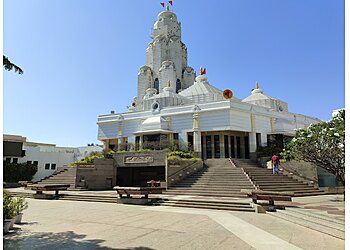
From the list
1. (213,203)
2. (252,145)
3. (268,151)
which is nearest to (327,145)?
(213,203)

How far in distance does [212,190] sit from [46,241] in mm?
10969

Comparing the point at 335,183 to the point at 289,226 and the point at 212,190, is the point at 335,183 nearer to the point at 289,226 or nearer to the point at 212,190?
the point at 212,190

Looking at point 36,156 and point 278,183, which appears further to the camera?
point 36,156

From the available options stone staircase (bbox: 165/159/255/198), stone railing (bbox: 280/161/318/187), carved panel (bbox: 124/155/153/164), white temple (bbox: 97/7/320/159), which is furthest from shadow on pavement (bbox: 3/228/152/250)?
white temple (bbox: 97/7/320/159)

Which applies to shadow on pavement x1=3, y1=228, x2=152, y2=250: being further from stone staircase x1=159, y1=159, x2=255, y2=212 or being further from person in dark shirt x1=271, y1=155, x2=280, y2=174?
person in dark shirt x1=271, y1=155, x2=280, y2=174

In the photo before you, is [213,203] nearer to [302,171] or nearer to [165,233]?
[165,233]

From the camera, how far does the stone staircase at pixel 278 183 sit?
50.4 feet

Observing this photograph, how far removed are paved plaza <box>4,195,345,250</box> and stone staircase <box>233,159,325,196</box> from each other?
6909 millimetres

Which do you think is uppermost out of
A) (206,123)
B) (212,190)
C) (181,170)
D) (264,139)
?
(206,123)

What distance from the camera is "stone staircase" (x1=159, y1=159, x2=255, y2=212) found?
37.3 feet

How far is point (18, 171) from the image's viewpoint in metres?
27.8

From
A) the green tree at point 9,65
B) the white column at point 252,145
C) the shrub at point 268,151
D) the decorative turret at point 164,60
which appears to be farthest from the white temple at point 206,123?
the green tree at point 9,65
